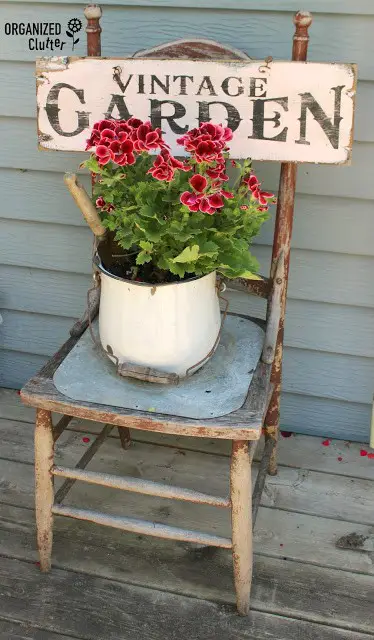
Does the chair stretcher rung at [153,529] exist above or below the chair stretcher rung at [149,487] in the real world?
below

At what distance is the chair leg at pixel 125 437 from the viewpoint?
2.16 meters

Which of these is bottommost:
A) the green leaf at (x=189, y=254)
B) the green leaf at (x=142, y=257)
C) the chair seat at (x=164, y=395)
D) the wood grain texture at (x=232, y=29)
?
the chair seat at (x=164, y=395)

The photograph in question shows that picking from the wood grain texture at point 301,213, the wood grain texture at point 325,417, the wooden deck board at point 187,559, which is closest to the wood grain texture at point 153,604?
the wooden deck board at point 187,559

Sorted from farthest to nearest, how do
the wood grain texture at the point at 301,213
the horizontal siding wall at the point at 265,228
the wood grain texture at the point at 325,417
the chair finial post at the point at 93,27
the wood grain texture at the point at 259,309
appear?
the wood grain texture at the point at 325,417, the wood grain texture at the point at 259,309, the wood grain texture at the point at 301,213, the horizontal siding wall at the point at 265,228, the chair finial post at the point at 93,27

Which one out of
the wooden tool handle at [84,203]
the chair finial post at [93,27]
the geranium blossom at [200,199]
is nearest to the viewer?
the geranium blossom at [200,199]

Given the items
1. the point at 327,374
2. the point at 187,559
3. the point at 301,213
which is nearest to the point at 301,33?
the point at 301,213

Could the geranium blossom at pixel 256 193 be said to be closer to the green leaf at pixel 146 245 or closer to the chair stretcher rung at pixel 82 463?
the green leaf at pixel 146 245

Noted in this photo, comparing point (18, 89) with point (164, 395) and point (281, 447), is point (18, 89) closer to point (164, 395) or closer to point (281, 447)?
point (164, 395)

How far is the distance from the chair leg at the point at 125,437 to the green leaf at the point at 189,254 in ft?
2.79

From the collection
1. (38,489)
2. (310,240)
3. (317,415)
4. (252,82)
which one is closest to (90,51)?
(252,82)

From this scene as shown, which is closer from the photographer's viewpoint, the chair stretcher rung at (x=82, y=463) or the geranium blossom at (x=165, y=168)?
the geranium blossom at (x=165, y=168)

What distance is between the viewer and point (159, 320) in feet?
5.03

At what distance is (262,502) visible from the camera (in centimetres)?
201

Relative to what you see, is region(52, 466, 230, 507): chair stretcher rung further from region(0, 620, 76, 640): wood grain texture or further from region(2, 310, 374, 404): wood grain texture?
region(2, 310, 374, 404): wood grain texture
